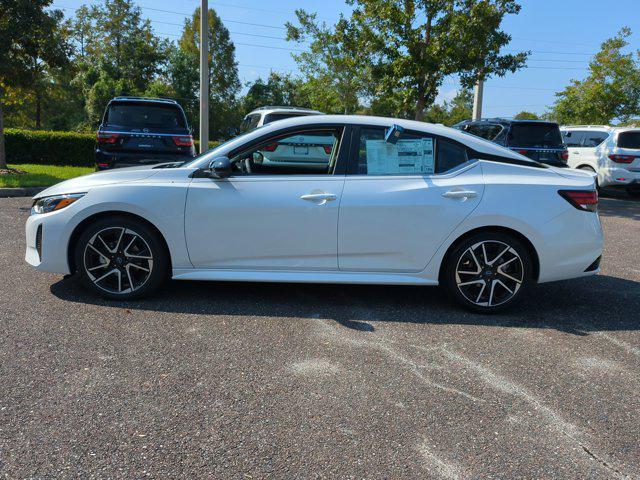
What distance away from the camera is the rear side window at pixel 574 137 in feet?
52.5

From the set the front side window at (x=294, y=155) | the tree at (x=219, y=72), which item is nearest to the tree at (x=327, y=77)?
the tree at (x=219, y=72)

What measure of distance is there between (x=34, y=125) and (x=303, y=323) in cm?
5001

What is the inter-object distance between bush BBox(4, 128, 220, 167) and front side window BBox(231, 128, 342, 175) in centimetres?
1520

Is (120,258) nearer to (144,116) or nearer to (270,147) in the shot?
(270,147)

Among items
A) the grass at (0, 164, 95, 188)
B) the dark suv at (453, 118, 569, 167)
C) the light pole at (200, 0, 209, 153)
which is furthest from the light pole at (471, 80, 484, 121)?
the grass at (0, 164, 95, 188)

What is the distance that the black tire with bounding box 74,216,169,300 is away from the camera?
4770 mm

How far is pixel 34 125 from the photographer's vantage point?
47562 mm

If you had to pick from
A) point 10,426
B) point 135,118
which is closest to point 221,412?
point 10,426

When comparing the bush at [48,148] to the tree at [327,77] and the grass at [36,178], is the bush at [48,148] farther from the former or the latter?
the tree at [327,77]

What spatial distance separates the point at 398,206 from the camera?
470 cm

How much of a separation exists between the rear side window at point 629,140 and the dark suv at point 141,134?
1062cm

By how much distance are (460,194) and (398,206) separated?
52cm

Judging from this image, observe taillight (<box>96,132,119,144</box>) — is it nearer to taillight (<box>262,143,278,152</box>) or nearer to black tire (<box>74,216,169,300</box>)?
black tire (<box>74,216,169,300</box>)

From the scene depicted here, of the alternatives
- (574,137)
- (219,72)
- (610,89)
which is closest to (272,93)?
(219,72)
